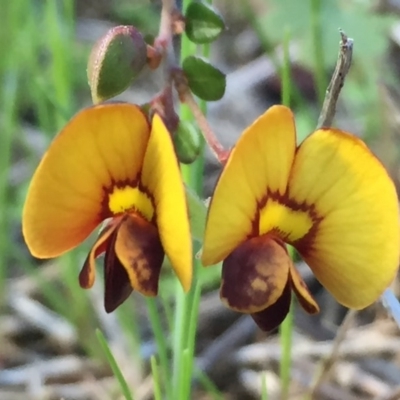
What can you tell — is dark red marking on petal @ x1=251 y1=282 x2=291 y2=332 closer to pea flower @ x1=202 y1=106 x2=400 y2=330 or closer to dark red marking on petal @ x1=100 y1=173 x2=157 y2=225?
pea flower @ x1=202 y1=106 x2=400 y2=330

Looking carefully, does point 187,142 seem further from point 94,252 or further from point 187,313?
point 187,313

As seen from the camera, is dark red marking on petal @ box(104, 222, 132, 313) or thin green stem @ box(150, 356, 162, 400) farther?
thin green stem @ box(150, 356, 162, 400)

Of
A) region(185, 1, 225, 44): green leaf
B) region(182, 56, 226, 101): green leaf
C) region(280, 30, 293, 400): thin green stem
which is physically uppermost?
region(185, 1, 225, 44): green leaf

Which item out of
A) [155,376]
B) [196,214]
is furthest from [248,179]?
[155,376]

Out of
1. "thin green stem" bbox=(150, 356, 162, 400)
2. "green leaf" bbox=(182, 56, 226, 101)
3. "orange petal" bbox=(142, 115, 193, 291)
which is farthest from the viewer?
"thin green stem" bbox=(150, 356, 162, 400)

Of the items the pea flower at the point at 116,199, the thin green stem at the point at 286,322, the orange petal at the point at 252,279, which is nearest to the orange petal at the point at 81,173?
the pea flower at the point at 116,199

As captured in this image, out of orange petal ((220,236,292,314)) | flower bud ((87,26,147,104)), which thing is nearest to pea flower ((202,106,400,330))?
orange petal ((220,236,292,314))
